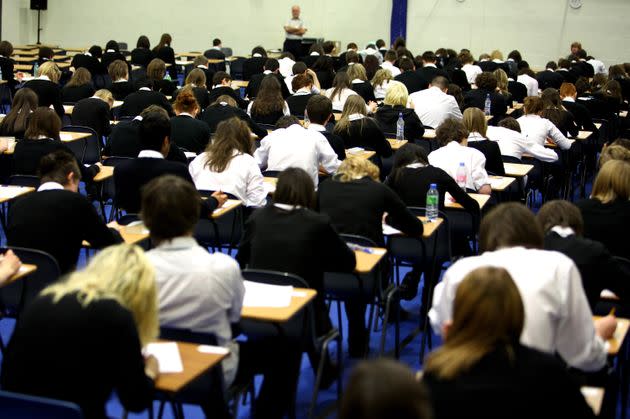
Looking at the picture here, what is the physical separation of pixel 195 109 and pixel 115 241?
150 inches

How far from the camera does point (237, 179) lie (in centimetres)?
645

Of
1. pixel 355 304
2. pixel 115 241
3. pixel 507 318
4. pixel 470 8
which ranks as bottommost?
pixel 355 304

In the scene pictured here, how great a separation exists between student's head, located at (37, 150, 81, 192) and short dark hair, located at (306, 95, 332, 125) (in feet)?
11.9

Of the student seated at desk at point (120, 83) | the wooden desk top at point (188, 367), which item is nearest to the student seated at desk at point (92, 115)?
the student seated at desk at point (120, 83)

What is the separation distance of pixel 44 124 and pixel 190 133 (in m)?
1.65

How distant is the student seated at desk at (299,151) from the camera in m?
7.50

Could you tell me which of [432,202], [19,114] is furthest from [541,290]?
[19,114]

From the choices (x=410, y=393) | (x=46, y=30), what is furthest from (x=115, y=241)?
(x=46, y=30)

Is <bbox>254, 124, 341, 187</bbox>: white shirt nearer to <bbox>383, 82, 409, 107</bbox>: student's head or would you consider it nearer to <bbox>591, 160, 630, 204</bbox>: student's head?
<bbox>383, 82, 409, 107</bbox>: student's head

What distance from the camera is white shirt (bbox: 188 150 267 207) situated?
21.1 ft

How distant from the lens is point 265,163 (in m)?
7.84

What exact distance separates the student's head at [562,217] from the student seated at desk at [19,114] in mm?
5566

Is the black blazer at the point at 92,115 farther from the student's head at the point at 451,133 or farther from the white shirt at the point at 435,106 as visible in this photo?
the student's head at the point at 451,133

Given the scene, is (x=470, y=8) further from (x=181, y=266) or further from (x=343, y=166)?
(x=181, y=266)
